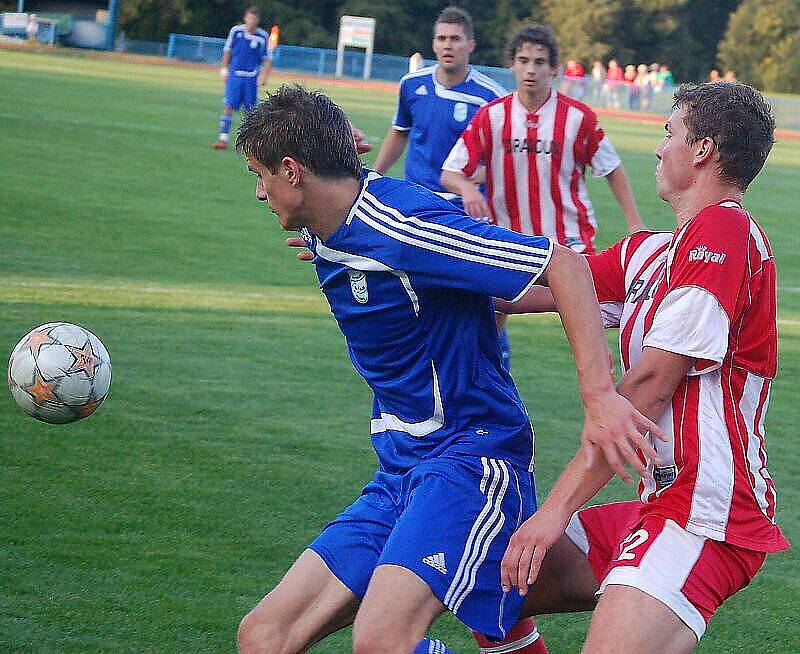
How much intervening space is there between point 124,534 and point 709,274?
2822 millimetres

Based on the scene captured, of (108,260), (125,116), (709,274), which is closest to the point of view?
(709,274)

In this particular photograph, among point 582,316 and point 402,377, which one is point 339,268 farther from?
point 582,316

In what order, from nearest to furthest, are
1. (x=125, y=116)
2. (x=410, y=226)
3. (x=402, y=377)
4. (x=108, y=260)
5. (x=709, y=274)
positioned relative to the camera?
(x=709, y=274), (x=410, y=226), (x=402, y=377), (x=108, y=260), (x=125, y=116)

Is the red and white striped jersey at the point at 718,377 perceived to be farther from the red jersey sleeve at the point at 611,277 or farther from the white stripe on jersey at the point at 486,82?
the white stripe on jersey at the point at 486,82

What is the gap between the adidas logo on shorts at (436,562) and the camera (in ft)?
9.95

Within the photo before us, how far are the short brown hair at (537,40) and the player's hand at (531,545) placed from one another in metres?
5.36

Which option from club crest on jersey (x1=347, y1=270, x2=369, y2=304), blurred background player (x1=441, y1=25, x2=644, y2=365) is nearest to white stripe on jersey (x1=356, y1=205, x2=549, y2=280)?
club crest on jersey (x1=347, y1=270, x2=369, y2=304)

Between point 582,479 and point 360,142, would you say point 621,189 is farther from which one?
point 582,479

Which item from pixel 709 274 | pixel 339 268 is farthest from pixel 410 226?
pixel 709 274

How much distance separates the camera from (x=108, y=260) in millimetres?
10352

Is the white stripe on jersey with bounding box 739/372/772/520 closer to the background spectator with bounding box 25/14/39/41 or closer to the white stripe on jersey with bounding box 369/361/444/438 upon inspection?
the white stripe on jersey with bounding box 369/361/444/438

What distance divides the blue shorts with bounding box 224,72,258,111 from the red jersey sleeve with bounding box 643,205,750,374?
62.0 feet

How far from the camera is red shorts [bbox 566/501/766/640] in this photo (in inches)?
110

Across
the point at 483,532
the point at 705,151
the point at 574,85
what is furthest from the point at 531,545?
the point at 574,85
